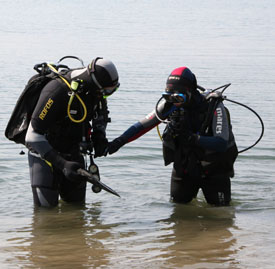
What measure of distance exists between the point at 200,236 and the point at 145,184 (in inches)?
96.4

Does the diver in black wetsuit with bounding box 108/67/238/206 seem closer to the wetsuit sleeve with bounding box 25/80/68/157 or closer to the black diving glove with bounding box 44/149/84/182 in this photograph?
the black diving glove with bounding box 44/149/84/182

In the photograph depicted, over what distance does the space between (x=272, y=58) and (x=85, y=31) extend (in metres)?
8.07

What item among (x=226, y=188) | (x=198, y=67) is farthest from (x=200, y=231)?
(x=198, y=67)

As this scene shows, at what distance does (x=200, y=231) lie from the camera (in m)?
5.47

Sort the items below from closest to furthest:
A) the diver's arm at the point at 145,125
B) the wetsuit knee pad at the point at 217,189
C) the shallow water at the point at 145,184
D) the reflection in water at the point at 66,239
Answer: the reflection in water at the point at 66,239 → the shallow water at the point at 145,184 → the diver's arm at the point at 145,125 → the wetsuit knee pad at the point at 217,189

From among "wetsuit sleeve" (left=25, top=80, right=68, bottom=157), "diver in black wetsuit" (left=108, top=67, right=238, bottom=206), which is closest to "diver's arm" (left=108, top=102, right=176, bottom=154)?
"diver in black wetsuit" (left=108, top=67, right=238, bottom=206)

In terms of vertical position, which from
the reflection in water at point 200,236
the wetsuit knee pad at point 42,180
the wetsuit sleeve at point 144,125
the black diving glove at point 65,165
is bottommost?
the reflection in water at point 200,236

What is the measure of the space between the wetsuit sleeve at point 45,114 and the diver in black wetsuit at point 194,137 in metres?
0.63

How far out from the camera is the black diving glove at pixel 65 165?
5.20m

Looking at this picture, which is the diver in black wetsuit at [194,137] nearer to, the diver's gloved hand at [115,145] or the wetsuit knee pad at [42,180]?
the diver's gloved hand at [115,145]

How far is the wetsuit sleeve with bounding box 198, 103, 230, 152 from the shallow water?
721 millimetres

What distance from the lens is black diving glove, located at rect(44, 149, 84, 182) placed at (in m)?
5.20

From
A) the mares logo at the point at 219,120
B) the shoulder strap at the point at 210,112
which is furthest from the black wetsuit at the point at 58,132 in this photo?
the mares logo at the point at 219,120

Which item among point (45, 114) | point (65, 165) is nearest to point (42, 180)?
point (65, 165)
